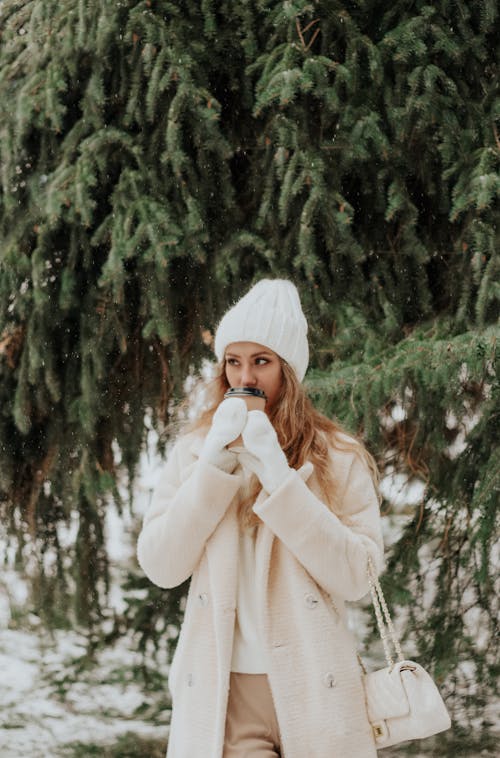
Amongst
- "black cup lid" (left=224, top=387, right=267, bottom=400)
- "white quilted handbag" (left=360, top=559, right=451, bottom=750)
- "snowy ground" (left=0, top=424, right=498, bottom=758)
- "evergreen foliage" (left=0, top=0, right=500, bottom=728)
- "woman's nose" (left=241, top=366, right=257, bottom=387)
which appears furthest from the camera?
"snowy ground" (left=0, top=424, right=498, bottom=758)

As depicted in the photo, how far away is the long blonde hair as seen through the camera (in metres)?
2.21

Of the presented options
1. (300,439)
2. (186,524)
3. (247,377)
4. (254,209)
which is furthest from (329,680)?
(254,209)

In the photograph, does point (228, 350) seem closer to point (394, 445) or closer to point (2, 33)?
point (394, 445)

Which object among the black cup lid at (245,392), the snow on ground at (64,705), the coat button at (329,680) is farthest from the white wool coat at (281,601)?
the snow on ground at (64,705)

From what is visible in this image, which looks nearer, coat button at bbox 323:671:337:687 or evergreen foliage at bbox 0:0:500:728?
coat button at bbox 323:671:337:687

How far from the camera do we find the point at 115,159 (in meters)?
3.88

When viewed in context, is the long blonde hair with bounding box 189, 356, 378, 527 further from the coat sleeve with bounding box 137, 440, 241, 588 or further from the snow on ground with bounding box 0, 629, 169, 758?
the snow on ground with bounding box 0, 629, 169, 758

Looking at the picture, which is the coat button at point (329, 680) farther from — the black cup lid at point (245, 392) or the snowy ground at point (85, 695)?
the snowy ground at point (85, 695)

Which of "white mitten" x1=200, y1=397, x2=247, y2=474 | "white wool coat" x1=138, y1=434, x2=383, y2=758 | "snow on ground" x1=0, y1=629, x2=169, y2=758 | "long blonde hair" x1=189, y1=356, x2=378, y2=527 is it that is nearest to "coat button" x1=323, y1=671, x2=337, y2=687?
"white wool coat" x1=138, y1=434, x2=383, y2=758

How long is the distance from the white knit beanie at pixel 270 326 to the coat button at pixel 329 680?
0.68 meters

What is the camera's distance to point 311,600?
2.08m

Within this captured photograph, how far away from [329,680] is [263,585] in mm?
234

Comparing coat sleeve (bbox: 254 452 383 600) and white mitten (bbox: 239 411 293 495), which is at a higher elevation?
white mitten (bbox: 239 411 293 495)

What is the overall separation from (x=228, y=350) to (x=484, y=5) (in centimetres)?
201
